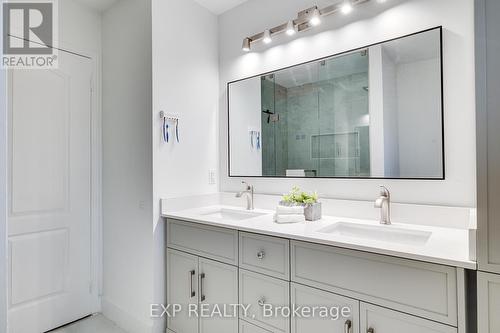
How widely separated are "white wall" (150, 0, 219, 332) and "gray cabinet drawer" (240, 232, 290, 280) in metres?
0.79

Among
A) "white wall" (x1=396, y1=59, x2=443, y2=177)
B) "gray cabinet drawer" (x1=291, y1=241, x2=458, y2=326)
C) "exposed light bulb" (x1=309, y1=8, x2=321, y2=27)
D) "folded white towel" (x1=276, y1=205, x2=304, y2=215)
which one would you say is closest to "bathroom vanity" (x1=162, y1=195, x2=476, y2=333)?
"gray cabinet drawer" (x1=291, y1=241, x2=458, y2=326)

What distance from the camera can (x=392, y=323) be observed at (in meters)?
1.16

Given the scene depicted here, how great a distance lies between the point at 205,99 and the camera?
8.04 ft

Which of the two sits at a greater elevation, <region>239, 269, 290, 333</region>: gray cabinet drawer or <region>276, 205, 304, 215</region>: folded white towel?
<region>276, 205, 304, 215</region>: folded white towel

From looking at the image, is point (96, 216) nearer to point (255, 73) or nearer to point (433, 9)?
point (255, 73)

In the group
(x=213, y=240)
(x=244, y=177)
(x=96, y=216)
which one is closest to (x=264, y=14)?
(x=244, y=177)

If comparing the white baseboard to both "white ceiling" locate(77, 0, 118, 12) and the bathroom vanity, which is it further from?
"white ceiling" locate(77, 0, 118, 12)

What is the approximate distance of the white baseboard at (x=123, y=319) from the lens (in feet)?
6.84

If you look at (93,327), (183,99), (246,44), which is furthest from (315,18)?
(93,327)

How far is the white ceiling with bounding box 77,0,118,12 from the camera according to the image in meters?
A: 2.34

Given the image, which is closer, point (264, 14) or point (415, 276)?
point (415, 276)

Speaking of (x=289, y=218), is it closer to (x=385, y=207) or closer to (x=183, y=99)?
(x=385, y=207)

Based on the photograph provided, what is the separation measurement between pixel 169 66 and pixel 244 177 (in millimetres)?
1065

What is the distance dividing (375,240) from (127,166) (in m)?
1.86
